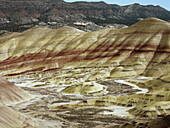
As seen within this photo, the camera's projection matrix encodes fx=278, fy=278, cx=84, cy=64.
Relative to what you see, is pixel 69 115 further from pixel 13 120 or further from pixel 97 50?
pixel 97 50

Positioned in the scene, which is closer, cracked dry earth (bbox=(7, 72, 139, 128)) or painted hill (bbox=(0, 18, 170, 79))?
cracked dry earth (bbox=(7, 72, 139, 128))


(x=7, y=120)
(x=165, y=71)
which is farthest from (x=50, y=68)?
(x=7, y=120)

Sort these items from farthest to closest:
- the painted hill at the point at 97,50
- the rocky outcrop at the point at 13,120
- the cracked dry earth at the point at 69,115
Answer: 1. the painted hill at the point at 97,50
2. the cracked dry earth at the point at 69,115
3. the rocky outcrop at the point at 13,120

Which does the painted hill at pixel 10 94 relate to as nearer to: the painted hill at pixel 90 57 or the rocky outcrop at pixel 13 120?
the painted hill at pixel 90 57

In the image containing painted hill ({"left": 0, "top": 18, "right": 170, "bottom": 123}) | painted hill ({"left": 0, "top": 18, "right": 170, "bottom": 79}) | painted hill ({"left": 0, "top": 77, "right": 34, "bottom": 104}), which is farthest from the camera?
painted hill ({"left": 0, "top": 18, "right": 170, "bottom": 79})

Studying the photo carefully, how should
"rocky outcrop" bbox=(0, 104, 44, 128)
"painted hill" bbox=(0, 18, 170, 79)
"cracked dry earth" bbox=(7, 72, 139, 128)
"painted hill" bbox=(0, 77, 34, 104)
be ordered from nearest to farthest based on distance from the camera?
1. "rocky outcrop" bbox=(0, 104, 44, 128)
2. "cracked dry earth" bbox=(7, 72, 139, 128)
3. "painted hill" bbox=(0, 77, 34, 104)
4. "painted hill" bbox=(0, 18, 170, 79)

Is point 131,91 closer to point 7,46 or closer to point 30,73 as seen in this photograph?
point 30,73

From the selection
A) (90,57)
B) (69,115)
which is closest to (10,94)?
(69,115)

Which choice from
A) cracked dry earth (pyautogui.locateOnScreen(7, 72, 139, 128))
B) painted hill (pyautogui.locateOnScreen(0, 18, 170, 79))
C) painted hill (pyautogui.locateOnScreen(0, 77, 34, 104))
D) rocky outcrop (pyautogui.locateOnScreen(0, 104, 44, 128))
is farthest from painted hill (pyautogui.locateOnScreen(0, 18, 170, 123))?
rocky outcrop (pyautogui.locateOnScreen(0, 104, 44, 128))

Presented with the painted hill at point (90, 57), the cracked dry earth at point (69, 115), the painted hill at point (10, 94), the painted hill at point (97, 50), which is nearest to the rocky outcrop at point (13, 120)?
the cracked dry earth at point (69, 115)

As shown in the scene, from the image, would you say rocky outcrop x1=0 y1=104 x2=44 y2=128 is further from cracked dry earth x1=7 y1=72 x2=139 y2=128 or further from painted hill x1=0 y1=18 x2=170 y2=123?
painted hill x1=0 y1=18 x2=170 y2=123

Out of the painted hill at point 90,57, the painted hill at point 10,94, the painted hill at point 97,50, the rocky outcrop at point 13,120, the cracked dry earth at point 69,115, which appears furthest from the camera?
the painted hill at point 97,50
